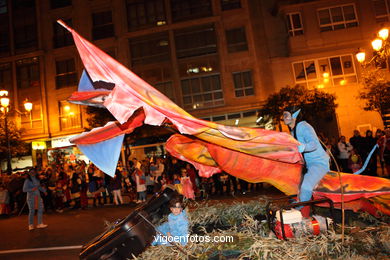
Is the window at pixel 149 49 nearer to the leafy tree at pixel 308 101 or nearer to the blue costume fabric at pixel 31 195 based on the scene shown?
the leafy tree at pixel 308 101

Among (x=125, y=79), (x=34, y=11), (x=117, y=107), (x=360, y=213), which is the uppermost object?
(x=34, y=11)

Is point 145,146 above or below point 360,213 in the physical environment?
above

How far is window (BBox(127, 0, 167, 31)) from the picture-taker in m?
24.7

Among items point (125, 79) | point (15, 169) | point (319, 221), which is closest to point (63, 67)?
point (15, 169)

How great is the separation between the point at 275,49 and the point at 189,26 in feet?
23.5

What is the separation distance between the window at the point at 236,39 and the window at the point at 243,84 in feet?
6.72

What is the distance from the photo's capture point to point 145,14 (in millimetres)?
24969

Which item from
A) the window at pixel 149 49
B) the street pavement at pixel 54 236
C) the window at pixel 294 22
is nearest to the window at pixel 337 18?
the window at pixel 294 22

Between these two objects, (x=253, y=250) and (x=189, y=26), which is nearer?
(x=253, y=250)

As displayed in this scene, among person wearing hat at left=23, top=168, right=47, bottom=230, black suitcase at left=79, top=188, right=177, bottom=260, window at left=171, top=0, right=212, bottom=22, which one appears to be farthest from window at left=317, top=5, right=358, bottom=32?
black suitcase at left=79, top=188, right=177, bottom=260

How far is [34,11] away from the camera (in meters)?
26.3

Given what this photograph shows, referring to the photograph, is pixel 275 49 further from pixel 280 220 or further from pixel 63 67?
pixel 280 220

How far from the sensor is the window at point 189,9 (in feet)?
78.4

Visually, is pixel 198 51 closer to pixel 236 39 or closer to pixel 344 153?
pixel 236 39
